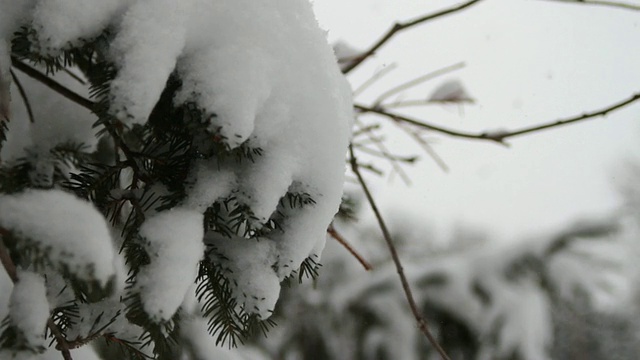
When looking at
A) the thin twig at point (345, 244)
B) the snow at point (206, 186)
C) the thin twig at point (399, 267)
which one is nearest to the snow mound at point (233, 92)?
the snow at point (206, 186)

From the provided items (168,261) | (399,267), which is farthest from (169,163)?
(399,267)

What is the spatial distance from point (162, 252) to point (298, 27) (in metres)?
0.40

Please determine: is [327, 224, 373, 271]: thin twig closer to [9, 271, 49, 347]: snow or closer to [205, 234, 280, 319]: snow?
[205, 234, 280, 319]: snow

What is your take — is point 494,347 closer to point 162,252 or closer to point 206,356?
point 206,356

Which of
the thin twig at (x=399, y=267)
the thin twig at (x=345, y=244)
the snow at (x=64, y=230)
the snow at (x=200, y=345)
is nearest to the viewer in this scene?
the snow at (x=64, y=230)

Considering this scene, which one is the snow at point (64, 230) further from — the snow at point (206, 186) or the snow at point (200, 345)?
the snow at point (200, 345)

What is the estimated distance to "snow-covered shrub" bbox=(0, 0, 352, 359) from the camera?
0.55 m

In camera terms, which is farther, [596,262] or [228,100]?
[596,262]

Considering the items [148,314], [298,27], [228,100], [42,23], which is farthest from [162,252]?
[298,27]

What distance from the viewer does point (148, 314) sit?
551mm

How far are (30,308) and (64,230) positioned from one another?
106 mm

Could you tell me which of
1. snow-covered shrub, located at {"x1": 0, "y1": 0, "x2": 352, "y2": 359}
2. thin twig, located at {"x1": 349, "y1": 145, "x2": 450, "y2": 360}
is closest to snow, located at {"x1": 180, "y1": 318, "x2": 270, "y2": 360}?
thin twig, located at {"x1": 349, "y1": 145, "x2": 450, "y2": 360}

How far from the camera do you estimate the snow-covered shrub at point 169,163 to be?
55cm

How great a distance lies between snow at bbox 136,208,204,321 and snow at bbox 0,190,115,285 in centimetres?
6
